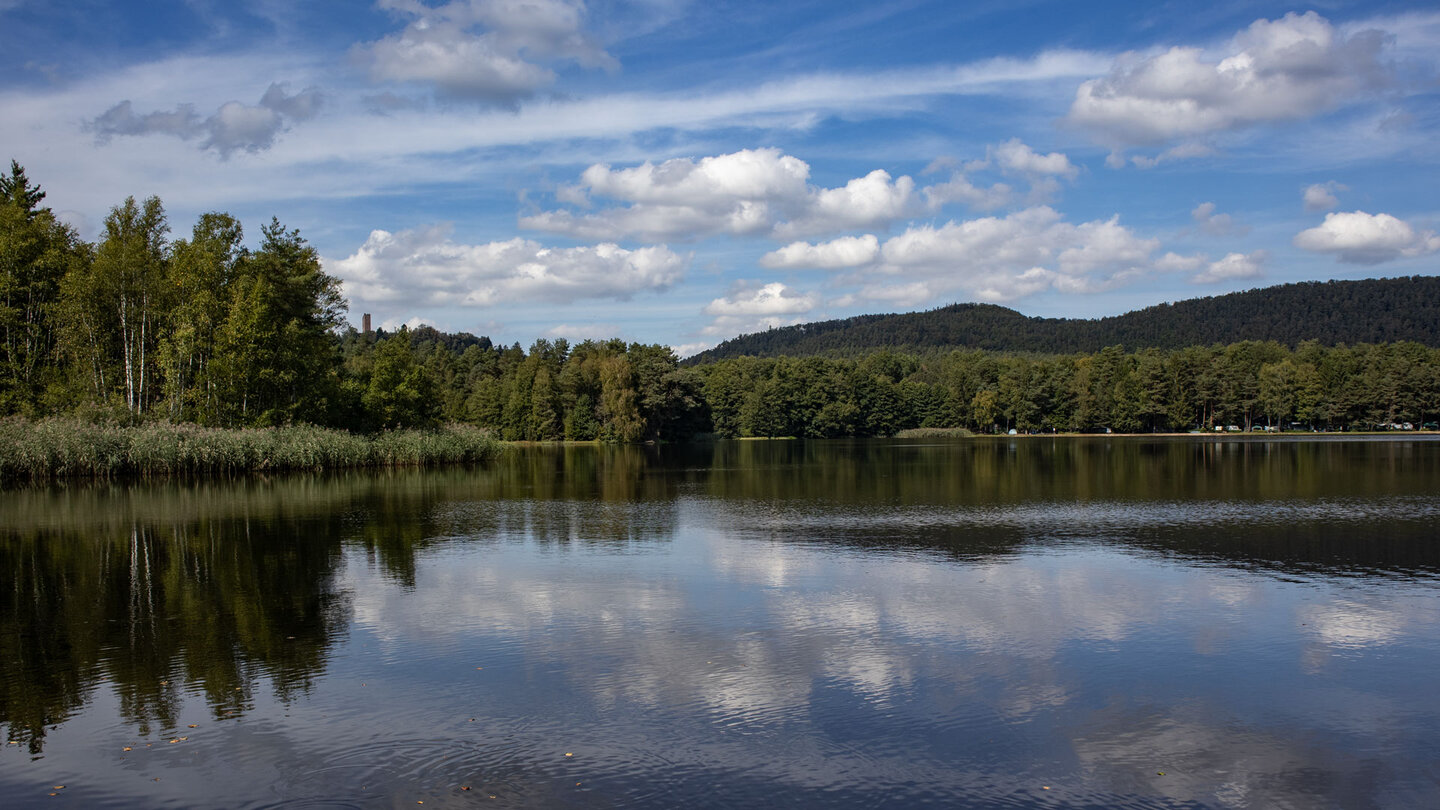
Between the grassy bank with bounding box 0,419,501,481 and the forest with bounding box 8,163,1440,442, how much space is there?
406 cm

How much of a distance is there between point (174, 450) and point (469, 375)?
84350mm

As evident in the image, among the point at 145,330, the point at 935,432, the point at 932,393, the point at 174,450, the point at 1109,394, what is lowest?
the point at 935,432

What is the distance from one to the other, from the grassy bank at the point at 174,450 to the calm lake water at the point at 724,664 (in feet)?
52.4

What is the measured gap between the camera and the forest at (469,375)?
4494 cm

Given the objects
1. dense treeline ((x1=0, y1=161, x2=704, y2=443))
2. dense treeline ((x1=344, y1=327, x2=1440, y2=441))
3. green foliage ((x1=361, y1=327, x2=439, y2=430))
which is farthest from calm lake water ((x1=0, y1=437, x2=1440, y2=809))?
dense treeline ((x1=344, y1=327, x2=1440, y2=441))

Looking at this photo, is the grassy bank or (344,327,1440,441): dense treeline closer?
the grassy bank

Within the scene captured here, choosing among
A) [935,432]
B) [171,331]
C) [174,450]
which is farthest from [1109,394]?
[174,450]

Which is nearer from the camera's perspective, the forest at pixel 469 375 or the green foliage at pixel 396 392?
the forest at pixel 469 375

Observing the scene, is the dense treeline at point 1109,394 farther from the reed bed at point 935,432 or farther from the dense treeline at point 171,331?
the dense treeline at point 171,331

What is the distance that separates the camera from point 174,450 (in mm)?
38281

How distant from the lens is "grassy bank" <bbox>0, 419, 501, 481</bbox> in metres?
35.3

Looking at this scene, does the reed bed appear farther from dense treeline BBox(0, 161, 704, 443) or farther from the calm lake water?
the calm lake water

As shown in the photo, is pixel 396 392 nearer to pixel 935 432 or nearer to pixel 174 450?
pixel 174 450

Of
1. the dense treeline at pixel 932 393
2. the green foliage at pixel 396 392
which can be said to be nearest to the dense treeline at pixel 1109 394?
the dense treeline at pixel 932 393
